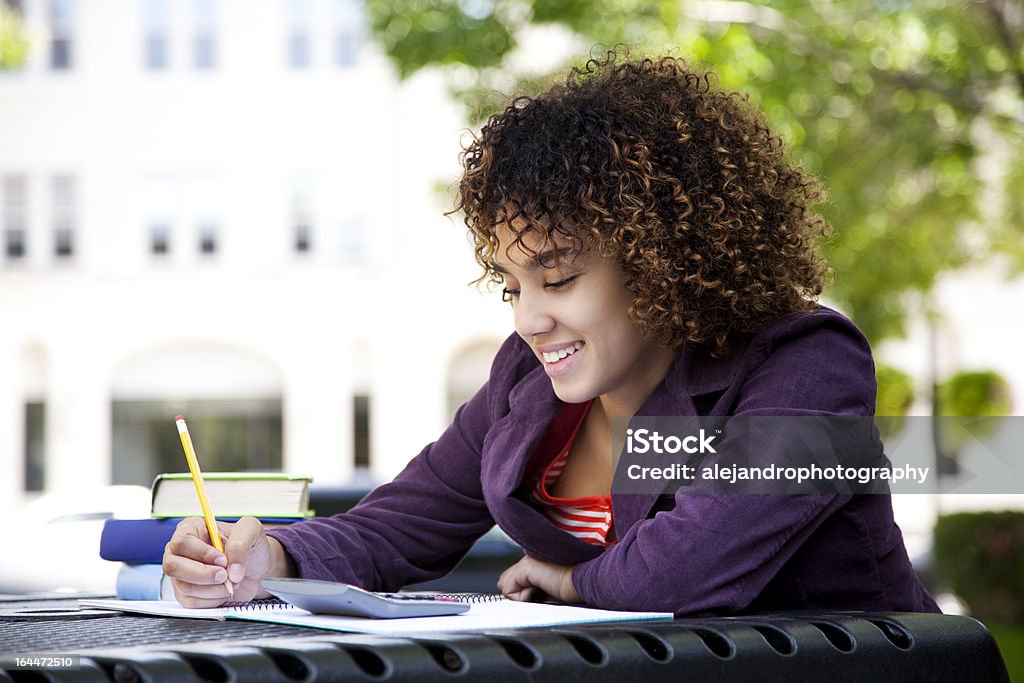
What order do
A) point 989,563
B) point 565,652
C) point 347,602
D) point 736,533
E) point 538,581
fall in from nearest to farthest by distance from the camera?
1. point 565,652
2. point 347,602
3. point 736,533
4. point 538,581
5. point 989,563

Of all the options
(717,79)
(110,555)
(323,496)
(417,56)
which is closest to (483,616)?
(110,555)

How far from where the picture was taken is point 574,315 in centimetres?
175

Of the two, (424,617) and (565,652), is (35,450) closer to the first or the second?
(424,617)

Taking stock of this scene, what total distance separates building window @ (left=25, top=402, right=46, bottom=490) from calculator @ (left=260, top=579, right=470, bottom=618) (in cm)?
2123

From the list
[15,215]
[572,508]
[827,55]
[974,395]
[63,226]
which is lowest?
[974,395]

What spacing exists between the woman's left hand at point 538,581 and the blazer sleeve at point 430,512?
217mm

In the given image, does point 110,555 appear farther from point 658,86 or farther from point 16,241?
point 16,241

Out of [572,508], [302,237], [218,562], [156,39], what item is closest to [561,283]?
[572,508]

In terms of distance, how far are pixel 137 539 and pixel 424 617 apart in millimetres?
735

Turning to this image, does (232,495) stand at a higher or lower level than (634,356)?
lower

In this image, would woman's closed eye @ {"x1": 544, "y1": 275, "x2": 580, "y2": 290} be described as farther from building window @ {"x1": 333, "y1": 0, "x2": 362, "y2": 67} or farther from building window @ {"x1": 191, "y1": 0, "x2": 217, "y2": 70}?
building window @ {"x1": 191, "y1": 0, "x2": 217, "y2": 70}

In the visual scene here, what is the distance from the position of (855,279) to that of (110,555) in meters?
8.63

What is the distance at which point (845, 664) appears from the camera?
1189mm

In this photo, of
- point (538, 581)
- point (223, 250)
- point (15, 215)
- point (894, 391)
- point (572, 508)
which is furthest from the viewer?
point (223, 250)
